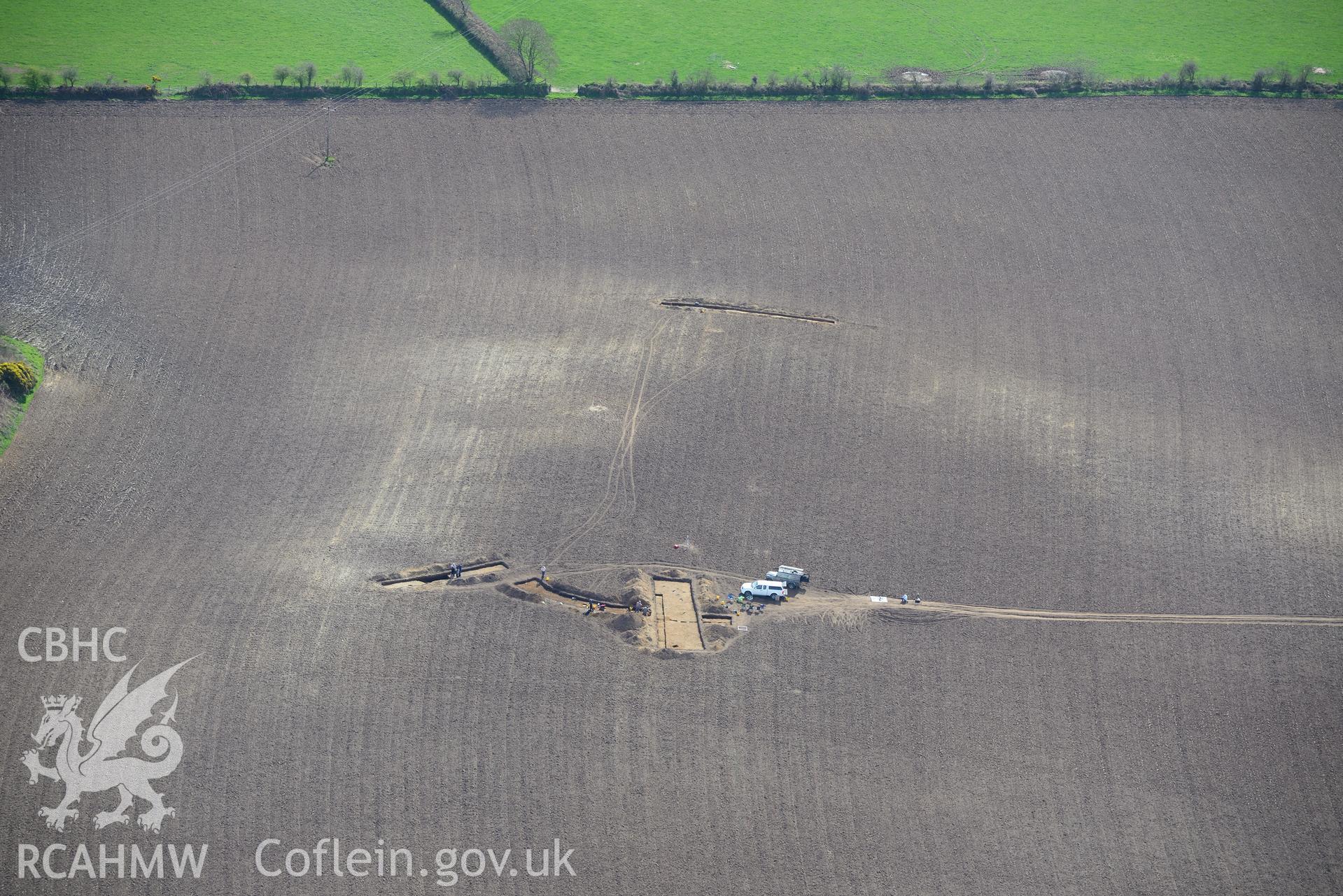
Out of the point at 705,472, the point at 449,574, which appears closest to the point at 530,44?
the point at 705,472

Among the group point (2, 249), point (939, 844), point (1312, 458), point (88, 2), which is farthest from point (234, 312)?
point (1312, 458)

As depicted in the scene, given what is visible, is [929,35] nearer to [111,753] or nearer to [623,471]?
[623,471]

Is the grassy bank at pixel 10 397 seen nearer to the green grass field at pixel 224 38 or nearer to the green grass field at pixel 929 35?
the green grass field at pixel 224 38

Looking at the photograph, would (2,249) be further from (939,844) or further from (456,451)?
(939,844)

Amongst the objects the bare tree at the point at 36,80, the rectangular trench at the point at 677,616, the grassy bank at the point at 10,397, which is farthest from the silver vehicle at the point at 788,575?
the bare tree at the point at 36,80

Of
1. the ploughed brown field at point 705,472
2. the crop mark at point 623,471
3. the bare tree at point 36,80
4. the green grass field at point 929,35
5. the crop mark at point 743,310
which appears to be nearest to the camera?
the ploughed brown field at point 705,472

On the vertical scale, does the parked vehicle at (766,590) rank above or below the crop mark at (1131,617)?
above
